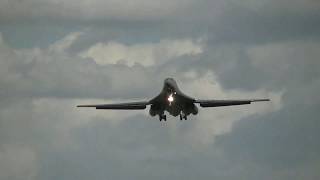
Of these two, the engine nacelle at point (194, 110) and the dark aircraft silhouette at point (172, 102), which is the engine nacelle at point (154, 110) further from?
the engine nacelle at point (194, 110)

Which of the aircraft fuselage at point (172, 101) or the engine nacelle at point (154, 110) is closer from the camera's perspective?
the aircraft fuselage at point (172, 101)

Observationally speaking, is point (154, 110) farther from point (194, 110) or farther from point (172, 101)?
point (194, 110)

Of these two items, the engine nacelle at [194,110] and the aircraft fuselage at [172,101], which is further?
the engine nacelle at [194,110]

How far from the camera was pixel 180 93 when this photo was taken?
17050 cm

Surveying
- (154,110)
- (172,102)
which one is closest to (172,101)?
(172,102)

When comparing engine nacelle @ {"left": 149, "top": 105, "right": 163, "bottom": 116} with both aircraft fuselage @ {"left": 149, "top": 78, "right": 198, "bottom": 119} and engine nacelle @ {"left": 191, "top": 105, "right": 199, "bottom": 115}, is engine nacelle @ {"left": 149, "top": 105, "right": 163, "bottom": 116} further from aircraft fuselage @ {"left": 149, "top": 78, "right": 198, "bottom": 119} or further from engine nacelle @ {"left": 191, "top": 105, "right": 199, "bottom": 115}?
engine nacelle @ {"left": 191, "top": 105, "right": 199, "bottom": 115}

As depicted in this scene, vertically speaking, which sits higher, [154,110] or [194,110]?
[194,110]

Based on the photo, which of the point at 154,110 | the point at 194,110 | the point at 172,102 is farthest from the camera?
the point at 194,110

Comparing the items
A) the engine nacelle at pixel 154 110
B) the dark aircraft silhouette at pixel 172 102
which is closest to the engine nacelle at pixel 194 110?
the dark aircraft silhouette at pixel 172 102

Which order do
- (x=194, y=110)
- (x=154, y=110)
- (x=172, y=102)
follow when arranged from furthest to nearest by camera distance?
(x=194, y=110) → (x=154, y=110) → (x=172, y=102)

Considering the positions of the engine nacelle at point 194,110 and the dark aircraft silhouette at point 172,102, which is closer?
the dark aircraft silhouette at point 172,102

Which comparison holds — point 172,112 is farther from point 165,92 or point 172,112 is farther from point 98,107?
point 98,107

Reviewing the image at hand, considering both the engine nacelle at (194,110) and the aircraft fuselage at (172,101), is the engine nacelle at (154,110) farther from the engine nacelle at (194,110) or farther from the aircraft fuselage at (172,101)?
the engine nacelle at (194,110)

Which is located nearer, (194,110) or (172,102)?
(172,102)
